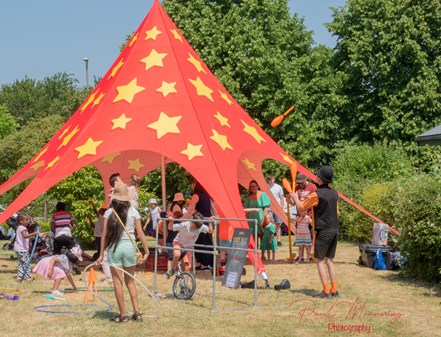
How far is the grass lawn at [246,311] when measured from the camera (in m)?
8.95

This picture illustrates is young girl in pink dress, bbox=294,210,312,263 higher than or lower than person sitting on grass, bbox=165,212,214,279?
higher

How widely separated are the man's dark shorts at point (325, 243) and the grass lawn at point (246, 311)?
62 centimetres

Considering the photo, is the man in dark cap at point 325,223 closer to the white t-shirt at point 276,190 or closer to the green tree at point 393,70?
the white t-shirt at point 276,190

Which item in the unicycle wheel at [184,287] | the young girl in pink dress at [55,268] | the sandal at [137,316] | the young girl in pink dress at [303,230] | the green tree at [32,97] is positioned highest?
the green tree at [32,97]

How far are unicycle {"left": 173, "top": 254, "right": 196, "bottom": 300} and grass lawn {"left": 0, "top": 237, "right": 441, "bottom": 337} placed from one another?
147 millimetres

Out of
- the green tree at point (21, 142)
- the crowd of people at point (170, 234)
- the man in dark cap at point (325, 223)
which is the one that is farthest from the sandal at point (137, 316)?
the green tree at point (21, 142)

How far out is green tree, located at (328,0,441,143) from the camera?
33.7 m

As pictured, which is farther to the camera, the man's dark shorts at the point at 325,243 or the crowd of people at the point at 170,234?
the man's dark shorts at the point at 325,243

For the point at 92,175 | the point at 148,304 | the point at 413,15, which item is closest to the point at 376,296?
the point at 148,304

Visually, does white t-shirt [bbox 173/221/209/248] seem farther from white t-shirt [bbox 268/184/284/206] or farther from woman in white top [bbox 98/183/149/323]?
white t-shirt [bbox 268/184/284/206]

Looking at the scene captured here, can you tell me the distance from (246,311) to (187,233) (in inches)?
83.7

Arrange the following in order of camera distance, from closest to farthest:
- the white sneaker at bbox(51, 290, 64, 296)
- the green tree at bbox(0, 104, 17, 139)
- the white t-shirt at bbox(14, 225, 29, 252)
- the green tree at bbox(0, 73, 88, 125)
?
the white sneaker at bbox(51, 290, 64, 296)
the white t-shirt at bbox(14, 225, 29, 252)
the green tree at bbox(0, 104, 17, 139)
the green tree at bbox(0, 73, 88, 125)

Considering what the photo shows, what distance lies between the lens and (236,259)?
11.1 meters

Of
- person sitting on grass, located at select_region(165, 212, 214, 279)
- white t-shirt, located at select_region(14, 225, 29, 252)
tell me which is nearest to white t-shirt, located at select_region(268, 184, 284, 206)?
white t-shirt, located at select_region(14, 225, 29, 252)
